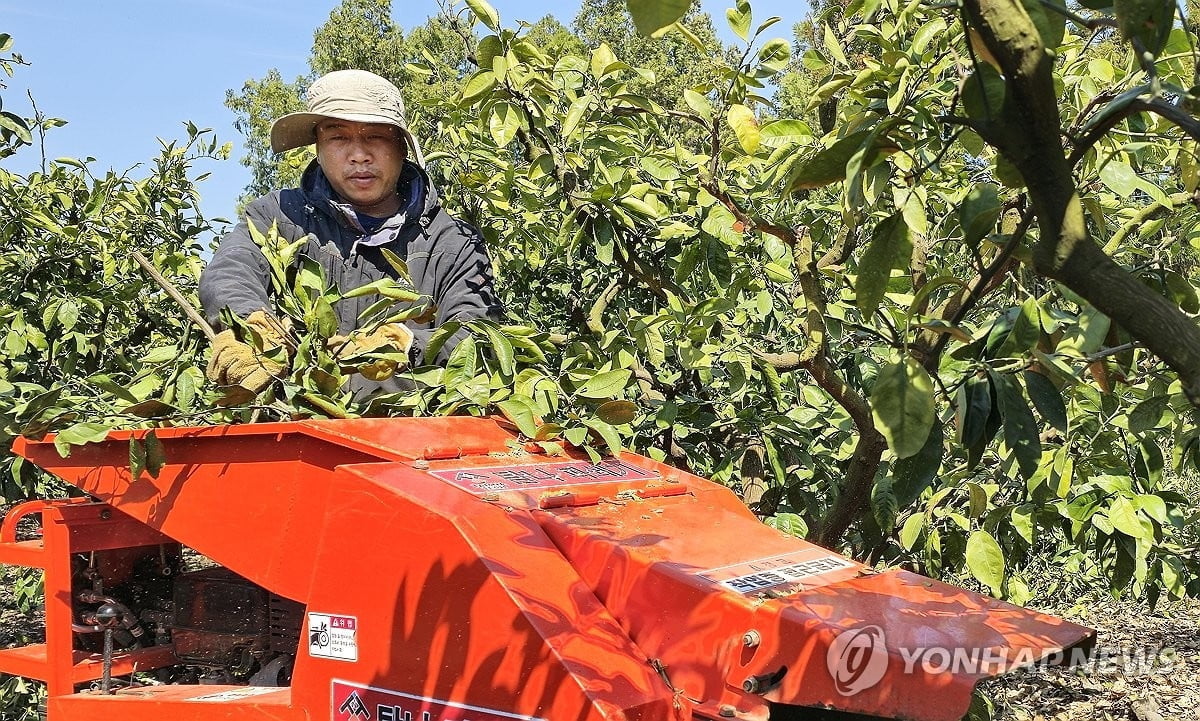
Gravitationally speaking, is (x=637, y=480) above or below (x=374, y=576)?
above

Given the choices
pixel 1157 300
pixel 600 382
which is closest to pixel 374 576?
pixel 600 382

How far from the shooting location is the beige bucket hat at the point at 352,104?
3355mm

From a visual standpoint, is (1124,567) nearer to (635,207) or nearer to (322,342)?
(635,207)

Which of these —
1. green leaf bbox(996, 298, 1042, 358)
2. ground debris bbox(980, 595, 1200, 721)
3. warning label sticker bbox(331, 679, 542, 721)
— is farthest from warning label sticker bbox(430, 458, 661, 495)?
ground debris bbox(980, 595, 1200, 721)

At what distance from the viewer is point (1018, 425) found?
1.34m

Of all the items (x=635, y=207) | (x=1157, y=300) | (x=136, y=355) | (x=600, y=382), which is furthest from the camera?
(x=136, y=355)

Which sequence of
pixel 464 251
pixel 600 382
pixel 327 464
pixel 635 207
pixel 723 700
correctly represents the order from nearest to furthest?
pixel 723 700
pixel 327 464
pixel 600 382
pixel 635 207
pixel 464 251

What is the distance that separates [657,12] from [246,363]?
1.92m

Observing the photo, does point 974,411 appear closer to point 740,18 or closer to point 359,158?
point 740,18

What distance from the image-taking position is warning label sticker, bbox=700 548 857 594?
1959mm

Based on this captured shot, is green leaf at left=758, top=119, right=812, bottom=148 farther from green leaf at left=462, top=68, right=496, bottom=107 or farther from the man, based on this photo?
the man

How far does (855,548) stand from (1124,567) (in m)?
1.08

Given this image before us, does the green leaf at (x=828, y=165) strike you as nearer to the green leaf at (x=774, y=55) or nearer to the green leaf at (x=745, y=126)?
the green leaf at (x=745, y=126)

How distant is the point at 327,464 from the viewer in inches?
90.4
